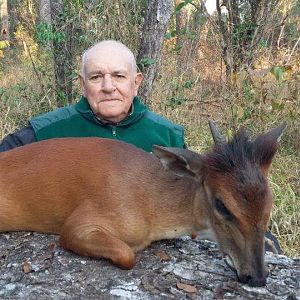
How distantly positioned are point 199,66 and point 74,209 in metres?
6.59

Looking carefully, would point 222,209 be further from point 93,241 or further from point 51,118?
point 51,118

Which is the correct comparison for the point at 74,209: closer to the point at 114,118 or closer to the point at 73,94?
the point at 114,118

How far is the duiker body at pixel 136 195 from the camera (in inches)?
109

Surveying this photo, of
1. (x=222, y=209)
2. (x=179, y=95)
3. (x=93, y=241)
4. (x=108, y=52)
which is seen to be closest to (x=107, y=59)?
(x=108, y=52)

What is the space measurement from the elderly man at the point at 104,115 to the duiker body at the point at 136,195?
1.04 metres

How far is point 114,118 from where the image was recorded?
4.77m

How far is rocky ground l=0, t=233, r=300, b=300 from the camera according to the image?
2723 millimetres

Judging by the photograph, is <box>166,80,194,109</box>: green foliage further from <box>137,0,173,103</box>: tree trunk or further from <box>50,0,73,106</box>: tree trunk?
<box>50,0,73,106</box>: tree trunk

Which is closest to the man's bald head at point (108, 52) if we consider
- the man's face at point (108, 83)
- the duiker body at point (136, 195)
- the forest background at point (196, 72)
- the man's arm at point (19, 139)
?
the man's face at point (108, 83)

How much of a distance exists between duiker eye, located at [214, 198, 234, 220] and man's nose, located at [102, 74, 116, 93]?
202 centimetres

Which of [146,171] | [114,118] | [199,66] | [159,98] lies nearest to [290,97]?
[159,98]

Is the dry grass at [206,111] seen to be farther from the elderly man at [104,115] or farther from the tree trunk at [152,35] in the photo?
the elderly man at [104,115]

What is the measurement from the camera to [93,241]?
3061mm

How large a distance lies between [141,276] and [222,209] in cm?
55
